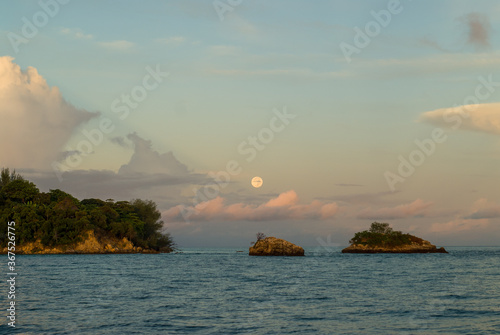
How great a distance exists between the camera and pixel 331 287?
5356cm

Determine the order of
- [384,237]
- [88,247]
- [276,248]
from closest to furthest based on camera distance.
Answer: [276,248]
[88,247]
[384,237]

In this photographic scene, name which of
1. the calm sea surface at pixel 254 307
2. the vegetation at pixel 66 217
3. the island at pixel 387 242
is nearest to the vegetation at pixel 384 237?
the island at pixel 387 242

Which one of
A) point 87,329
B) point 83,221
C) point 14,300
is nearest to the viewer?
point 87,329

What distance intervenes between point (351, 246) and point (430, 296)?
14471 centimetres

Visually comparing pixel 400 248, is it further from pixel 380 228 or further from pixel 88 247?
pixel 88 247

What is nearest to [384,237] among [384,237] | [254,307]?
[384,237]

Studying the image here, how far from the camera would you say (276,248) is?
13875cm

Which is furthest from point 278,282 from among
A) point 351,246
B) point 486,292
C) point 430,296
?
point 351,246

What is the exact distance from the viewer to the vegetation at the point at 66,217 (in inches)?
5984

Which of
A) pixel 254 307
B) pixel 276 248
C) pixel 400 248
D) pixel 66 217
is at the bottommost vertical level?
pixel 254 307

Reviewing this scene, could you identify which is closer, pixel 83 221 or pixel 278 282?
pixel 278 282

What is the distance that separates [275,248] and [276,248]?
294 mm

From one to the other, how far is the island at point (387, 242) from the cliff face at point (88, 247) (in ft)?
291

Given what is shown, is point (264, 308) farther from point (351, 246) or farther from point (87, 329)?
point (351, 246)
